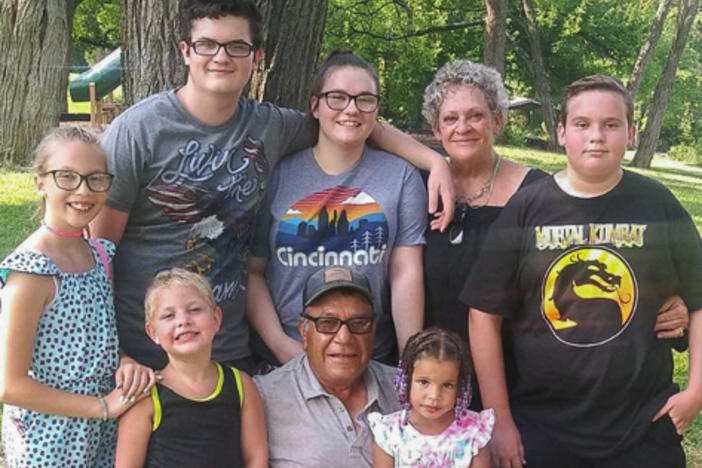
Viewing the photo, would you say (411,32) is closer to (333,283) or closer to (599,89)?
(599,89)

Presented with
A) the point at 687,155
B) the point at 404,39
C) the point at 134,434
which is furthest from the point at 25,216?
the point at 687,155

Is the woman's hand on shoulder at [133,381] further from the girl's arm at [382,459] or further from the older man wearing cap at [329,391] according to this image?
the girl's arm at [382,459]

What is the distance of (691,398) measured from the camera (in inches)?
117

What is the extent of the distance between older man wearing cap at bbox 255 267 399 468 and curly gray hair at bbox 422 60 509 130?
0.89 meters

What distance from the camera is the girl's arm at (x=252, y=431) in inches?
111

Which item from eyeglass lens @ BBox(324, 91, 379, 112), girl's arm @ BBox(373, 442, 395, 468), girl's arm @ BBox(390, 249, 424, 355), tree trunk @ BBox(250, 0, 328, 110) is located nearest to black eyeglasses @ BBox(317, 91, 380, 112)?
eyeglass lens @ BBox(324, 91, 379, 112)

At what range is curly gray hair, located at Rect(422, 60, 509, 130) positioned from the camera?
10.9 ft

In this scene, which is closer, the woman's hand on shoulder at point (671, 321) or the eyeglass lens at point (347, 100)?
the woman's hand on shoulder at point (671, 321)

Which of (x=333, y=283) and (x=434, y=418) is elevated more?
(x=333, y=283)

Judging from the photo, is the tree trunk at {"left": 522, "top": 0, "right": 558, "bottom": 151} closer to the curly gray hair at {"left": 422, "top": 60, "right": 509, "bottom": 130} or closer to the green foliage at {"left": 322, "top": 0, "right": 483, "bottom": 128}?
the green foliage at {"left": 322, "top": 0, "right": 483, "bottom": 128}

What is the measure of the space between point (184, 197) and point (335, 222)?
2.09 ft

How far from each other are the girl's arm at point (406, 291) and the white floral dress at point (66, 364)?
1175 mm

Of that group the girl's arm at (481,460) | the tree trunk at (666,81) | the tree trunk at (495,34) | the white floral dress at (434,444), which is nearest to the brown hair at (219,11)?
the white floral dress at (434,444)

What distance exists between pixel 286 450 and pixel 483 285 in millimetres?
1004
